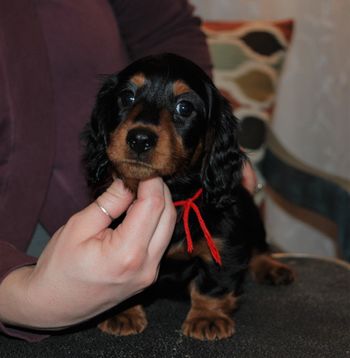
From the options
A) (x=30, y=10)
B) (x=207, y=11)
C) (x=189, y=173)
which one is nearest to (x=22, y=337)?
(x=189, y=173)

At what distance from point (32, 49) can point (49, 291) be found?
0.67 meters

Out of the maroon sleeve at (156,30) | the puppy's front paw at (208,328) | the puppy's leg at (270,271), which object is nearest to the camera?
the puppy's front paw at (208,328)

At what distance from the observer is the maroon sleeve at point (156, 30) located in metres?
1.97

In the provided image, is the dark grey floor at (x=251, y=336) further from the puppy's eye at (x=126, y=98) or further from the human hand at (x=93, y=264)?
the puppy's eye at (x=126, y=98)

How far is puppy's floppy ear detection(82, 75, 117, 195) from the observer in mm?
1501

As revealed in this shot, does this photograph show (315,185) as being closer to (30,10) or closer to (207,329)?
(207,329)

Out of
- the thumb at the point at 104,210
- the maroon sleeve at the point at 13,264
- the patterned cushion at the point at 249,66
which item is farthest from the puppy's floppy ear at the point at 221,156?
the patterned cushion at the point at 249,66

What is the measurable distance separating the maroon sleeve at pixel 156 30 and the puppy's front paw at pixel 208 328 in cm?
83

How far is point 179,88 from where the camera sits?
1419 mm

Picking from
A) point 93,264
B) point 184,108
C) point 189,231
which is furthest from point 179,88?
point 93,264

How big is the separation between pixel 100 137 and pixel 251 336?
0.59m

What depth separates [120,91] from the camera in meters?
1.46

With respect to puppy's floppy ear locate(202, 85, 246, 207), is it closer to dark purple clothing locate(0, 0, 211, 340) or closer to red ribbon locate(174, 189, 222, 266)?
red ribbon locate(174, 189, 222, 266)

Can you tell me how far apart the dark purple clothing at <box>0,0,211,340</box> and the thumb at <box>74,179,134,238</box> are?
189 millimetres
